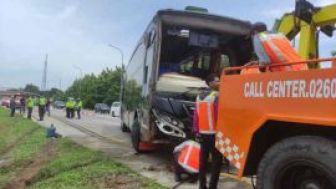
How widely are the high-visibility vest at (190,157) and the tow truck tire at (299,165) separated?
3017 millimetres

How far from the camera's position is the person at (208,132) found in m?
6.75

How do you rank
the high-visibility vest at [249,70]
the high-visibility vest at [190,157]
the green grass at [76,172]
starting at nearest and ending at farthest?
the high-visibility vest at [249,70]
the high-visibility vest at [190,157]
the green grass at [76,172]

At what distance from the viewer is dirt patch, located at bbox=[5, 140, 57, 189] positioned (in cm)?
1059

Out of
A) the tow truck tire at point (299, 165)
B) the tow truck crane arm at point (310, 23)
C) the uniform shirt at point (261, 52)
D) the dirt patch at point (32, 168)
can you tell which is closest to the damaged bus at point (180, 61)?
the dirt patch at point (32, 168)

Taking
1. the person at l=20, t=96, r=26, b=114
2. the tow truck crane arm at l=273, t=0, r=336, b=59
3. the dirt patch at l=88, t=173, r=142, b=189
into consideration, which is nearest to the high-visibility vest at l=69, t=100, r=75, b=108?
the person at l=20, t=96, r=26, b=114

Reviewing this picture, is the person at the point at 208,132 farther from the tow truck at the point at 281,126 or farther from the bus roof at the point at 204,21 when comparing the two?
the bus roof at the point at 204,21

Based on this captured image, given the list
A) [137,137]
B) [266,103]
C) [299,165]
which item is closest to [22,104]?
[137,137]

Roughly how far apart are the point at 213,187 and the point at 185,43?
16.2 feet

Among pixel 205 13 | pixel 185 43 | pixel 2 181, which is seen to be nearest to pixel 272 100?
pixel 205 13

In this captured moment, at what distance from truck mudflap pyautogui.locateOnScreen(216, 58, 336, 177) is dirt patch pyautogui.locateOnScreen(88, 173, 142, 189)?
2.90 meters

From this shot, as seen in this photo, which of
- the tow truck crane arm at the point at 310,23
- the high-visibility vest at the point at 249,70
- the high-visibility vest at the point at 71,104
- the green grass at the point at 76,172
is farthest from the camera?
the high-visibility vest at the point at 71,104

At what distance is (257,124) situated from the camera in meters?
4.98

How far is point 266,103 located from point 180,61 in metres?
6.99

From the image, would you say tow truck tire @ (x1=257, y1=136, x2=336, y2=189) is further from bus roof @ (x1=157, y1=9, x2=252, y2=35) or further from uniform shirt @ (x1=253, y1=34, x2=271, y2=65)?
bus roof @ (x1=157, y1=9, x2=252, y2=35)
